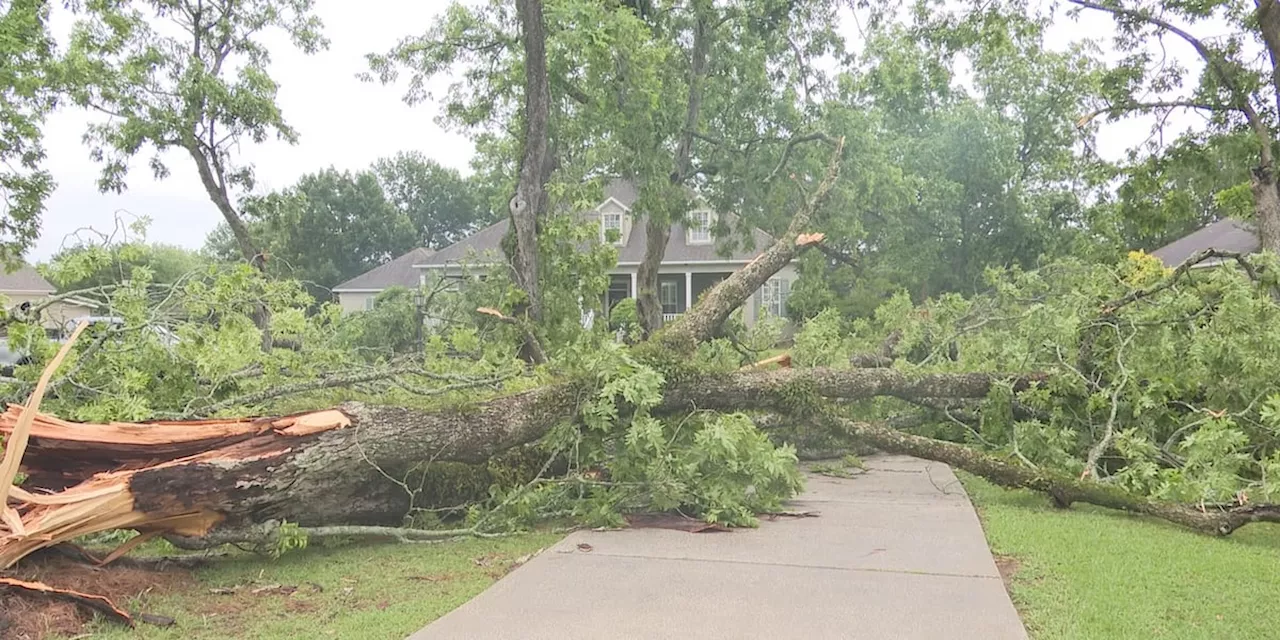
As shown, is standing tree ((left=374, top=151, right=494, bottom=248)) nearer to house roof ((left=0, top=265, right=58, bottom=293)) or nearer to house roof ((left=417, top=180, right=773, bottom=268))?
house roof ((left=417, top=180, right=773, bottom=268))

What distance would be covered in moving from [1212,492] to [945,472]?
269 centimetres

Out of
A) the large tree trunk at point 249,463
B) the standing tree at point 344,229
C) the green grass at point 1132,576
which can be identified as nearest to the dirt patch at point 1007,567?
the green grass at point 1132,576

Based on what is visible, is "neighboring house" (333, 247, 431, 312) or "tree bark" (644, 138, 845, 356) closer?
"tree bark" (644, 138, 845, 356)

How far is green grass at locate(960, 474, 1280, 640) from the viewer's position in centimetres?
357

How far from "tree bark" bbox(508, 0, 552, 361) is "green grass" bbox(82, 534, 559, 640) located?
14.9ft

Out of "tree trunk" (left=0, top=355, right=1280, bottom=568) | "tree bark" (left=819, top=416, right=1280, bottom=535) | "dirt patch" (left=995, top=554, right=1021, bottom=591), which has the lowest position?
"dirt patch" (left=995, top=554, right=1021, bottom=591)

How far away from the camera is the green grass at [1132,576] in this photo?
3.57m

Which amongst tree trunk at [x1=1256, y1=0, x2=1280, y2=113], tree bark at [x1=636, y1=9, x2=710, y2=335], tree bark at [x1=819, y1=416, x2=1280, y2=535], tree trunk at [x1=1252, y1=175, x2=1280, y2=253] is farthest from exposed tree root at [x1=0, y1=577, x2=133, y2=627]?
tree trunk at [x1=1256, y1=0, x2=1280, y2=113]

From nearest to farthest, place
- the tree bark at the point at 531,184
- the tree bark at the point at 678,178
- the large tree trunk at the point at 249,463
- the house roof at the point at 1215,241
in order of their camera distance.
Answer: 1. the large tree trunk at the point at 249,463
2. the tree bark at the point at 531,184
3. the tree bark at the point at 678,178
4. the house roof at the point at 1215,241

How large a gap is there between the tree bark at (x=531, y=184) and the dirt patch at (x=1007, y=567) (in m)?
5.68

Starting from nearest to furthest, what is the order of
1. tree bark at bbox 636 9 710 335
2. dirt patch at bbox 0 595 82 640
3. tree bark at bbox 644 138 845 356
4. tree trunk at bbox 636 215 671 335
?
dirt patch at bbox 0 595 82 640, tree bark at bbox 644 138 845 356, tree bark at bbox 636 9 710 335, tree trunk at bbox 636 215 671 335

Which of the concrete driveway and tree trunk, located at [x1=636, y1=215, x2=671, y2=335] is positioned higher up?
tree trunk, located at [x1=636, y1=215, x2=671, y2=335]

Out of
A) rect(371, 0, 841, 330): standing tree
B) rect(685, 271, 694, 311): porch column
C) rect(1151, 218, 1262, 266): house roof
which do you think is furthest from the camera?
rect(685, 271, 694, 311): porch column

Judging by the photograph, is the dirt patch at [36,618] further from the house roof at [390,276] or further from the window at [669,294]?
the house roof at [390,276]
